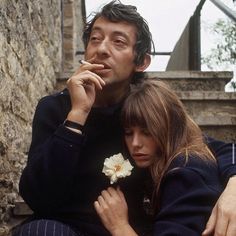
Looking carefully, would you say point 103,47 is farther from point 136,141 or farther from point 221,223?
point 221,223

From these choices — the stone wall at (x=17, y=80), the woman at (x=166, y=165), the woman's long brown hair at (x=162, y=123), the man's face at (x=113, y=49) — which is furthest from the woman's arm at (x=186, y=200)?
the stone wall at (x=17, y=80)

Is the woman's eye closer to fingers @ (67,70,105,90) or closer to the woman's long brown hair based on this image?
the woman's long brown hair

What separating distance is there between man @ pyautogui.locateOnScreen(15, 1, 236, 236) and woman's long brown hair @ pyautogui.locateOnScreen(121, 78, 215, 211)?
14 cm

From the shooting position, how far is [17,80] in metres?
2.70

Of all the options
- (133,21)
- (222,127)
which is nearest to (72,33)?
(222,127)

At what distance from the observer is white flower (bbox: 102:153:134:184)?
5.42 feet

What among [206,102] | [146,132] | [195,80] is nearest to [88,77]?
[146,132]

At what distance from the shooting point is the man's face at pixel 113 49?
1.88 meters

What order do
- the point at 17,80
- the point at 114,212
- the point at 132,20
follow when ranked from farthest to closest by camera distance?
the point at 17,80, the point at 132,20, the point at 114,212

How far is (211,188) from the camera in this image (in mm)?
1444

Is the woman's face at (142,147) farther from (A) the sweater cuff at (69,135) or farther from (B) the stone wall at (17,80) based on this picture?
(B) the stone wall at (17,80)

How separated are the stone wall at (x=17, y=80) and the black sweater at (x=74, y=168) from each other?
0.59 metres

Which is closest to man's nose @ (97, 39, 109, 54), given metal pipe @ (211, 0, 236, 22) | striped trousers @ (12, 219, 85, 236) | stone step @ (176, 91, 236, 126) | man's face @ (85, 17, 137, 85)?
man's face @ (85, 17, 137, 85)

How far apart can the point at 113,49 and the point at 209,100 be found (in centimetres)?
188
